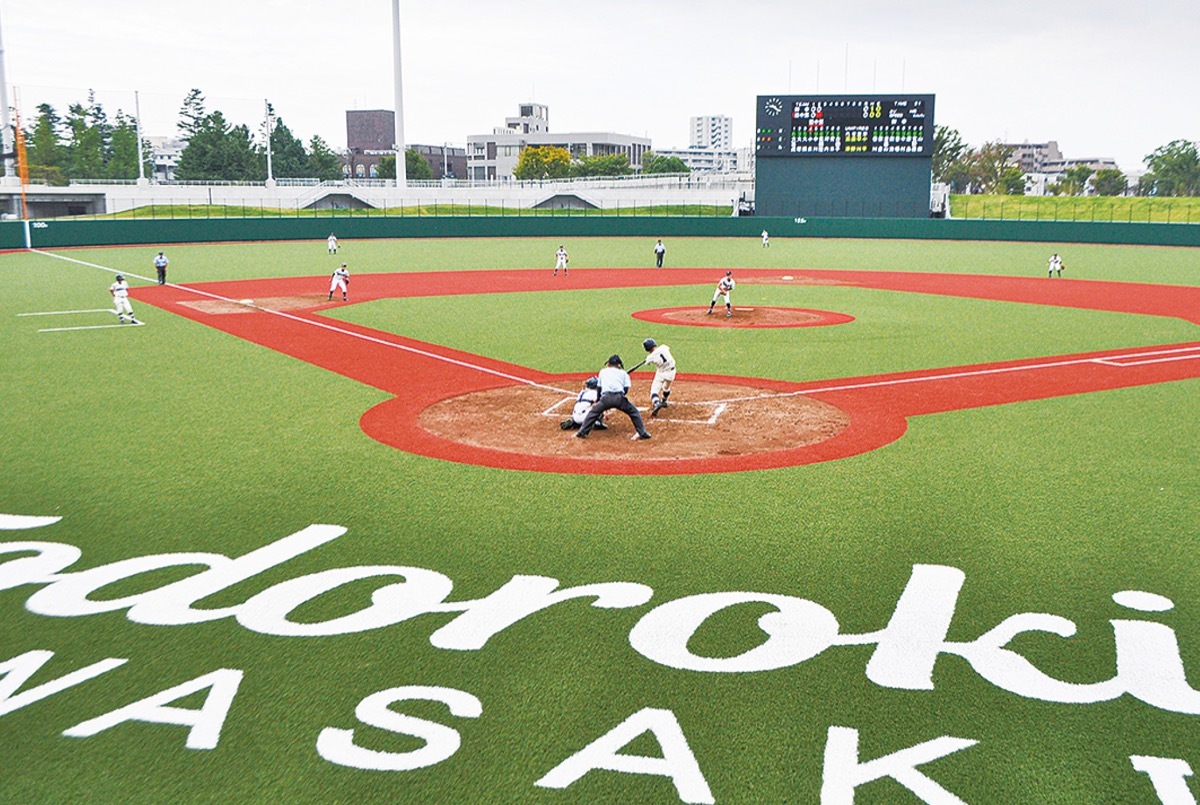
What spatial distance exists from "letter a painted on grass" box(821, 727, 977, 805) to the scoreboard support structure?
224ft

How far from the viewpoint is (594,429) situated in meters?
14.1

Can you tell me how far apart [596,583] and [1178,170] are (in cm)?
16837

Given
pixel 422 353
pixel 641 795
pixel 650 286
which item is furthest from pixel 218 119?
pixel 641 795

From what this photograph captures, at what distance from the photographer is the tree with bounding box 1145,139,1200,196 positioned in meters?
144

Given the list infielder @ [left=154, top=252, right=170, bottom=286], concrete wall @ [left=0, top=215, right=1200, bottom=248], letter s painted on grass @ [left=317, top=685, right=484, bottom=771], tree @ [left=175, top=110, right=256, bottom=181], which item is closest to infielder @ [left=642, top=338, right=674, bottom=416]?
letter s painted on grass @ [left=317, top=685, right=484, bottom=771]

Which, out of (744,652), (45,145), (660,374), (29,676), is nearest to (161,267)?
(660,374)

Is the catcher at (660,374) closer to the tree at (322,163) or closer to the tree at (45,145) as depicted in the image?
the tree at (45,145)

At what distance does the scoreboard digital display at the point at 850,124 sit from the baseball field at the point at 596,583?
52913mm

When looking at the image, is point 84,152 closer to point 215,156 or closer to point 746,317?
point 215,156

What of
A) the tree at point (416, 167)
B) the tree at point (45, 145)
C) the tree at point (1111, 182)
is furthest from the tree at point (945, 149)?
the tree at point (45, 145)

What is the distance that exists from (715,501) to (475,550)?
116 inches

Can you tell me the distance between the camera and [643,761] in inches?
227

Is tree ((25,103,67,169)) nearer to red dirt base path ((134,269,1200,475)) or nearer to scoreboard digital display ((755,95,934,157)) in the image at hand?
scoreboard digital display ((755,95,934,157))

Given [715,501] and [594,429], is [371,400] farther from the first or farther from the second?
[715,501]
